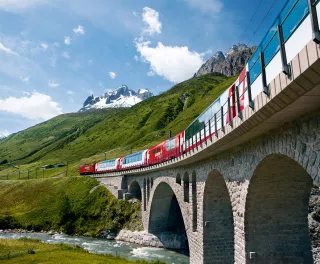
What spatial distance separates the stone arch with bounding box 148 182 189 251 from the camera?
43312mm

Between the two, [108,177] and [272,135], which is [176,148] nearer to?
[272,135]

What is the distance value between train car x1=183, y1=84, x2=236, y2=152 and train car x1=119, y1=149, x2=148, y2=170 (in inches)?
930

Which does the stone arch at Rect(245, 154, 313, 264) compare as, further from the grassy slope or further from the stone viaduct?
the grassy slope

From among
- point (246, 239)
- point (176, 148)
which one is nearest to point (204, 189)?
point (246, 239)

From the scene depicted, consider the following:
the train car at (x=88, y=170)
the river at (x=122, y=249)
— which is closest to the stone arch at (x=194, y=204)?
the river at (x=122, y=249)

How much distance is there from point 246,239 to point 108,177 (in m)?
55.4

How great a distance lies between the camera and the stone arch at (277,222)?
558 inches

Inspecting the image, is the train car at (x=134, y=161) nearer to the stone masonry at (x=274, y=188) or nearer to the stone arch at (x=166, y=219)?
the stone arch at (x=166, y=219)

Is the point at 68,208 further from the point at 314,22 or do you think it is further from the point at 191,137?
the point at 314,22

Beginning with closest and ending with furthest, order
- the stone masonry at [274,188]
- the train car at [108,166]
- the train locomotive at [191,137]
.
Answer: the stone masonry at [274,188]
the train locomotive at [191,137]
the train car at [108,166]

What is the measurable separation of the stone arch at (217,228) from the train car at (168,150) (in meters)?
8.45

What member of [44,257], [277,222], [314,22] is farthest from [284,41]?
[44,257]

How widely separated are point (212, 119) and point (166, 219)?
103ft

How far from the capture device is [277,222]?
585 inches
